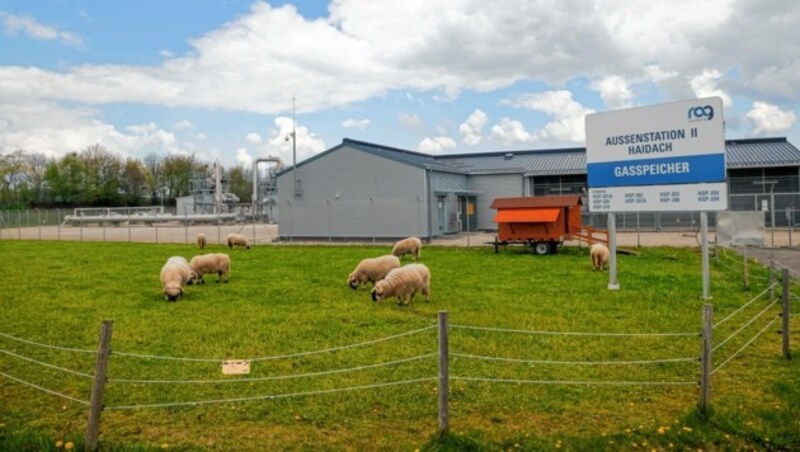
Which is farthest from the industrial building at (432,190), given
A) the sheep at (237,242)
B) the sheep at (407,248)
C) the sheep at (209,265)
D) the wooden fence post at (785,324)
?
the wooden fence post at (785,324)

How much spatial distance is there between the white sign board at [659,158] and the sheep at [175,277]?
1158 cm

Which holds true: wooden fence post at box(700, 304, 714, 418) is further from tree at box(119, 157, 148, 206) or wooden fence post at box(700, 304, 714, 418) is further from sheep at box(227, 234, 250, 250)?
tree at box(119, 157, 148, 206)

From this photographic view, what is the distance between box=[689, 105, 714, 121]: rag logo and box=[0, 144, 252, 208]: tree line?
7889 cm

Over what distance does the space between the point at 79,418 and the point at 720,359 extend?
28.1 feet

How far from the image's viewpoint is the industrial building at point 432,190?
38375 millimetres

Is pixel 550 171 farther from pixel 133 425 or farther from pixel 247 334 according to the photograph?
pixel 133 425

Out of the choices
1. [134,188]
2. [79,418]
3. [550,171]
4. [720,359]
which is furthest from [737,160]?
[134,188]

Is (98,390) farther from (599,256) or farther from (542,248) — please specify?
(542,248)

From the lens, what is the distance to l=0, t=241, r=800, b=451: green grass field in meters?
6.37

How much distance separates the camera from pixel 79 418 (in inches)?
274

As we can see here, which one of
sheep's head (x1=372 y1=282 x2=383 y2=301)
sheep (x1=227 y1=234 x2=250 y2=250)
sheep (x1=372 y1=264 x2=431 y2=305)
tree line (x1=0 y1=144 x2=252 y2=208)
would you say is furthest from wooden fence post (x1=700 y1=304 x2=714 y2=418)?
tree line (x1=0 y1=144 x2=252 y2=208)

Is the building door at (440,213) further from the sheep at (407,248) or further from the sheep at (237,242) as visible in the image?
the sheep at (407,248)

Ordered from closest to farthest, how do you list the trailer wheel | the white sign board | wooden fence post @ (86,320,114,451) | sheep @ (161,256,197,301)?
wooden fence post @ (86,320,114,451), sheep @ (161,256,197,301), the white sign board, the trailer wheel

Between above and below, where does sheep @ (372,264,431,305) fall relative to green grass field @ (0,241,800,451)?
above
